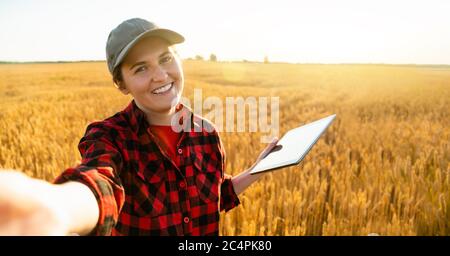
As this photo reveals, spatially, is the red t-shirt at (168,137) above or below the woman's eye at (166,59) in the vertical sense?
below

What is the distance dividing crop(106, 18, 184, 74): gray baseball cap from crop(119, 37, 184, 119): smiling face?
0.03m

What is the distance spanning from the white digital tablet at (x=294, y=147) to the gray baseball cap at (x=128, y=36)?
56 centimetres

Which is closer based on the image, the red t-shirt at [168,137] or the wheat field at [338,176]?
the red t-shirt at [168,137]

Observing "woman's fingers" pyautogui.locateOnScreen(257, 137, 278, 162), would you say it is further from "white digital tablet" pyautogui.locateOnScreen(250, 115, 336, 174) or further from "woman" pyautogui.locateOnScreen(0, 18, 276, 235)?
"woman" pyautogui.locateOnScreen(0, 18, 276, 235)

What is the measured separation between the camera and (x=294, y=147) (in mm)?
1469

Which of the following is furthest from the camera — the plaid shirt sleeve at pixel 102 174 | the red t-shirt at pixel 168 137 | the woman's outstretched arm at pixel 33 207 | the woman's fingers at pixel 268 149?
the woman's fingers at pixel 268 149

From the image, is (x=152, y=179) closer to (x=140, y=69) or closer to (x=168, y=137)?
(x=168, y=137)

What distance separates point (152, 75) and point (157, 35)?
151 millimetres

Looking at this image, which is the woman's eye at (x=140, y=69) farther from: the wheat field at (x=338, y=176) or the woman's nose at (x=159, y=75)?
the wheat field at (x=338, y=176)

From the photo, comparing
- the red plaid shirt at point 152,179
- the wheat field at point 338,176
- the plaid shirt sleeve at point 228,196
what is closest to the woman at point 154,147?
the red plaid shirt at point 152,179

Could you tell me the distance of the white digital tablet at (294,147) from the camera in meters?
1.29

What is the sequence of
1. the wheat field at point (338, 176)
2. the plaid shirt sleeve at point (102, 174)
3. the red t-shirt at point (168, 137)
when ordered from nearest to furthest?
1. the plaid shirt sleeve at point (102, 174)
2. the red t-shirt at point (168, 137)
3. the wheat field at point (338, 176)

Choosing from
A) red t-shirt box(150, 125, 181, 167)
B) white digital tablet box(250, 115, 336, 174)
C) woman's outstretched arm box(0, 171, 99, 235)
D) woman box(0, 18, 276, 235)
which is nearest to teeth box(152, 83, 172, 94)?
woman box(0, 18, 276, 235)
